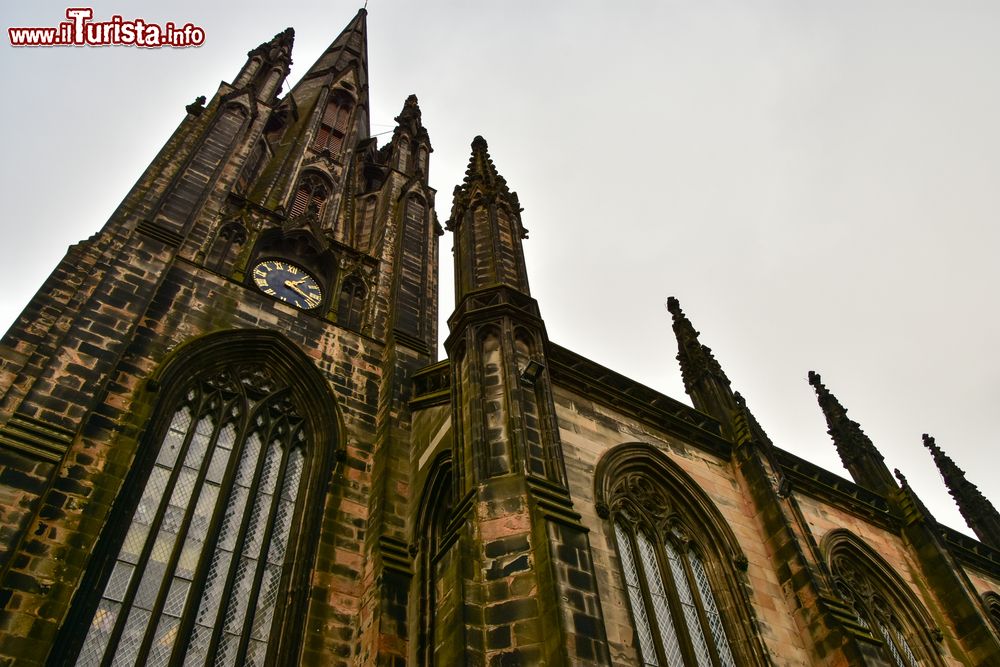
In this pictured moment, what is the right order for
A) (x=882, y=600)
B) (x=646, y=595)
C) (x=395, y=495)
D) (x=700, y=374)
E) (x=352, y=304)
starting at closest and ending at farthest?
(x=646, y=595), (x=395, y=495), (x=882, y=600), (x=700, y=374), (x=352, y=304)

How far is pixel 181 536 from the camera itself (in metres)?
9.71

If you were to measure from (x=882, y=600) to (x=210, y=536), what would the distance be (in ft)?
34.5

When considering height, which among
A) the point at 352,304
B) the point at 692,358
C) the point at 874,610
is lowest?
the point at 874,610

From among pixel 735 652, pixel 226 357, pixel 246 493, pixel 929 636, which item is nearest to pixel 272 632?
pixel 246 493

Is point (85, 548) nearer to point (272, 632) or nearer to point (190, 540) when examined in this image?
point (190, 540)

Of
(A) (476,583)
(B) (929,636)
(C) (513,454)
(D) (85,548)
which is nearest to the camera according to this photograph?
(A) (476,583)

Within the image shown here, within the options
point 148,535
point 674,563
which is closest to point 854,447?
point 674,563

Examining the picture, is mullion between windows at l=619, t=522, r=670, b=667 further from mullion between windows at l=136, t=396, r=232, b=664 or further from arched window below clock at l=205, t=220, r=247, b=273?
arched window below clock at l=205, t=220, r=247, b=273

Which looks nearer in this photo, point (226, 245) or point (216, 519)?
point (216, 519)

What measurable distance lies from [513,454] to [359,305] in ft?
29.2

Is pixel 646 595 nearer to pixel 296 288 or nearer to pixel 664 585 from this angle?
pixel 664 585

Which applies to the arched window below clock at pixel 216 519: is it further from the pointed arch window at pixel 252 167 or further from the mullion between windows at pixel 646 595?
the pointed arch window at pixel 252 167

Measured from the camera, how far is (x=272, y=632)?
366 inches

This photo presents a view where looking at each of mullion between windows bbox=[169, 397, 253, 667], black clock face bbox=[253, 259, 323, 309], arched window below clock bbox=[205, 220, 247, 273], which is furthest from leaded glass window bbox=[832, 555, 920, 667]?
arched window below clock bbox=[205, 220, 247, 273]
